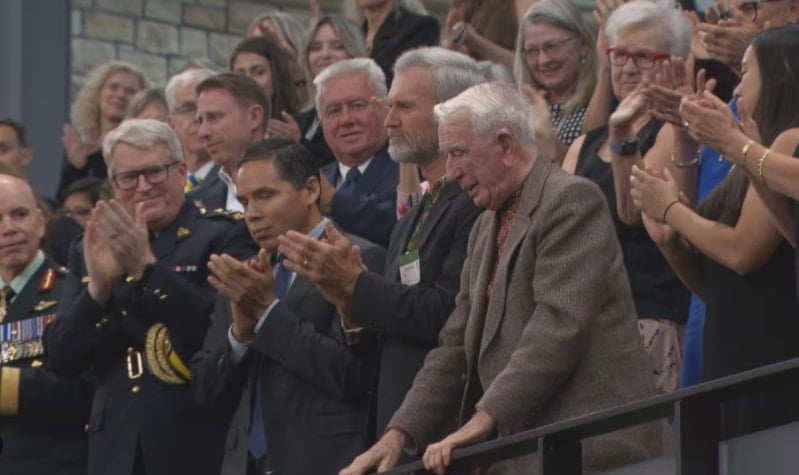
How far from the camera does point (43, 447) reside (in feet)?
25.2

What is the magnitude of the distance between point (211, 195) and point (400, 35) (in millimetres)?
1219

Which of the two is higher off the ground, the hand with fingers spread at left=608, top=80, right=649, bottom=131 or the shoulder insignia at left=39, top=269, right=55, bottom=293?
the hand with fingers spread at left=608, top=80, right=649, bottom=131

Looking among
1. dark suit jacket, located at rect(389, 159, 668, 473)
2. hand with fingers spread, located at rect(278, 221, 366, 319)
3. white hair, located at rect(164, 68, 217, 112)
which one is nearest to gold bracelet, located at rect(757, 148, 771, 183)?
dark suit jacket, located at rect(389, 159, 668, 473)

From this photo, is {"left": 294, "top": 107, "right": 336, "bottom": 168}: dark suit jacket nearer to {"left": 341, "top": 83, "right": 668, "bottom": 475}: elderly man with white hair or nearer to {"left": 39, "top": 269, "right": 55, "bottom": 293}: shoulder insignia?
{"left": 39, "top": 269, "right": 55, "bottom": 293}: shoulder insignia

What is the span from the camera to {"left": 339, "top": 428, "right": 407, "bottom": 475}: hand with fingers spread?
580 centimetres

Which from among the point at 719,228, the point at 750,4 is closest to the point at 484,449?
the point at 719,228

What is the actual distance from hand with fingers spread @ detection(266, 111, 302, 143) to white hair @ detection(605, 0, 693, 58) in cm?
188

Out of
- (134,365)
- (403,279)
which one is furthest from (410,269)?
(134,365)

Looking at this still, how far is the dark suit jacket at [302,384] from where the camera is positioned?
6574 millimetres

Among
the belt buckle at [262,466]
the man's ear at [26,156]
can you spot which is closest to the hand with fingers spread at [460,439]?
the belt buckle at [262,466]

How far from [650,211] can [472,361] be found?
677 mm

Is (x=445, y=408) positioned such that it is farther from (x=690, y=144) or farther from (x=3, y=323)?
(x=3, y=323)

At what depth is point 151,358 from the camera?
731 cm

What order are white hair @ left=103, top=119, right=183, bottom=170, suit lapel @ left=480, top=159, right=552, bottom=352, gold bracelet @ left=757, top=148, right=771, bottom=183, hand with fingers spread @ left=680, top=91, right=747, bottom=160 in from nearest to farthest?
1. gold bracelet @ left=757, top=148, right=771, bottom=183
2. hand with fingers spread @ left=680, top=91, right=747, bottom=160
3. suit lapel @ left=480, top=159, right=552, bottom=352
4. white hair @ left=103, top=119, right=183, bottom=170
